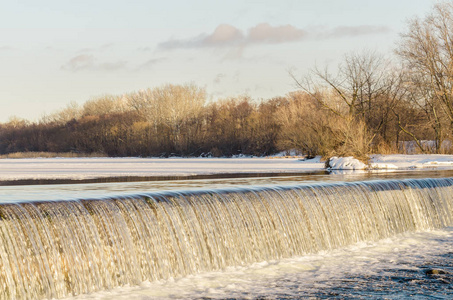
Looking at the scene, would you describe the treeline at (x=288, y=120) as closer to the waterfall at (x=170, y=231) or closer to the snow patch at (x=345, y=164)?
the snow patch at (x=345, y=164)

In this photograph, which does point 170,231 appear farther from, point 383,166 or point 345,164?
point 383,166

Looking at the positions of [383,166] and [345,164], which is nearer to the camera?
[383,166]

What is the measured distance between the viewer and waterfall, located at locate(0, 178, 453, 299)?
6809 mm

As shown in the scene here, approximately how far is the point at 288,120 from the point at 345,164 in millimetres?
18701

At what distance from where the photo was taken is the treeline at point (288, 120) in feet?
100.0

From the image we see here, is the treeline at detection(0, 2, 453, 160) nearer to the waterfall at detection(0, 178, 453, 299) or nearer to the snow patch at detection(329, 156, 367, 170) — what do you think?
the snow patch at detection(329, 156, 367, 170)

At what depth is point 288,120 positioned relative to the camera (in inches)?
1681

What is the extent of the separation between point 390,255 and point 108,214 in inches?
187

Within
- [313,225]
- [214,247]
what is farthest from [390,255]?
[214,247]

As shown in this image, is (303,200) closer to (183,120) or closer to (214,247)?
(214,247)

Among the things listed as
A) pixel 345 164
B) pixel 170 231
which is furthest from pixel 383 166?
pixel 170 231

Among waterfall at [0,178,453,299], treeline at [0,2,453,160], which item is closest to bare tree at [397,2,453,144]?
treeline at [0,2,453,160]

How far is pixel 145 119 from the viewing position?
6041 centimetres

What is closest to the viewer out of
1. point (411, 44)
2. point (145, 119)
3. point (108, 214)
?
point (108, 214)
